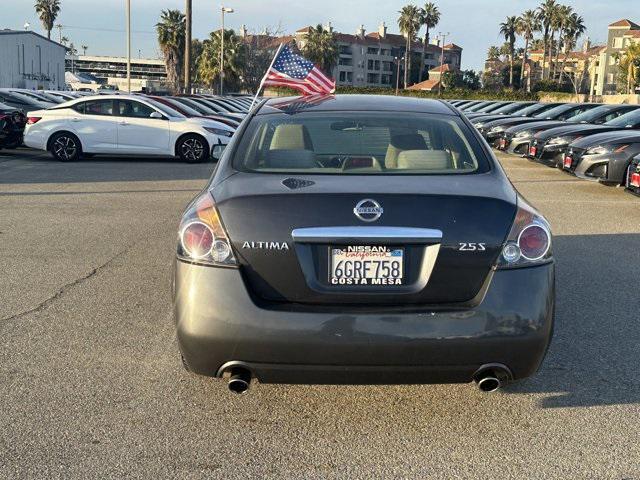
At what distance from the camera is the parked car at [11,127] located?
1722 cm

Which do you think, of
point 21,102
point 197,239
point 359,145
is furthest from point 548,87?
point 197,239

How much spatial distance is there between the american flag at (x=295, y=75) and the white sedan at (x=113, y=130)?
2.04m

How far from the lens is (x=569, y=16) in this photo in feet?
299

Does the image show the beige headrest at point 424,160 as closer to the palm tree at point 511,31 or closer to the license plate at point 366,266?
the license plate at point 366,266

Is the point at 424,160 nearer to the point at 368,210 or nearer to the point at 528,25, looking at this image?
the point at 368,210

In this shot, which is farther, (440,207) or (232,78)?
(232,78)

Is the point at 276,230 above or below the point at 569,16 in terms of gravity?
below

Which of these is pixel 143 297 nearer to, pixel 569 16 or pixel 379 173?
pixel 379 173

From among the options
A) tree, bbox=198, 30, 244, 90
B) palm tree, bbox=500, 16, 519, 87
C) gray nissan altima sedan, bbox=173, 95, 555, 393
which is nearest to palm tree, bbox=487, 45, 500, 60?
palm tree, bbox=500, 16, 519, 87

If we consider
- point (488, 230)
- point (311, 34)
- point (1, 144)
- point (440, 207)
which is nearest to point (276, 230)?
point (440, 207)

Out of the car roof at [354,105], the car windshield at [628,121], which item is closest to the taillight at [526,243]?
the car roof at [354,105]

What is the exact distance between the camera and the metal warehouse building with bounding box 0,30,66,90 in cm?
6078

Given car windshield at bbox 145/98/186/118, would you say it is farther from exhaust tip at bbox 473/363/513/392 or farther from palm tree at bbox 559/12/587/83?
palm tree at bbox 559/12/587/83

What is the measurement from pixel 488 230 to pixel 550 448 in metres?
1.06
